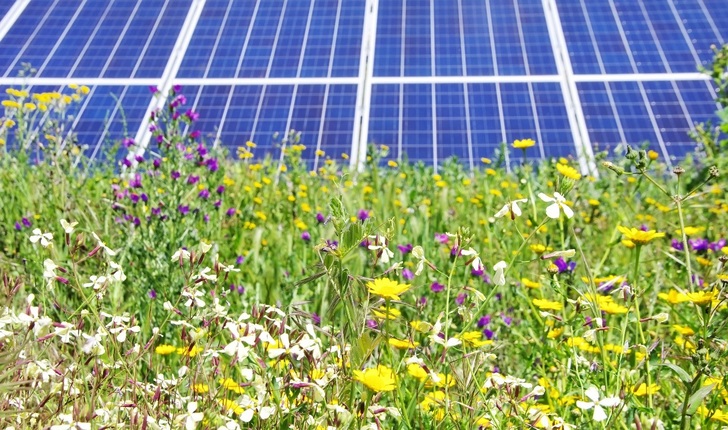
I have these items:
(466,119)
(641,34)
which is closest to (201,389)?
(466,119)

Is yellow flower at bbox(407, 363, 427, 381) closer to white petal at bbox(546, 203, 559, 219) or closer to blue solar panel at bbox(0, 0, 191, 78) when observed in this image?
white petal at bbox(546, 203, 559, 219)

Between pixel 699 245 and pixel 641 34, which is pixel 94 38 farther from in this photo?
pixel 699 245

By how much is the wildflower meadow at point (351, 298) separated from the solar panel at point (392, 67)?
0.59m

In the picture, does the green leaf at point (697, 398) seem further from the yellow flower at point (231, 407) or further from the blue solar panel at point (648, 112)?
the blue solar panel at point (648, 112)

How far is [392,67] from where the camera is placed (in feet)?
26.7

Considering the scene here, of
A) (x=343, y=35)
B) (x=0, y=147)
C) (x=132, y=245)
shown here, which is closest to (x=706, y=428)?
(x=132, y=245)

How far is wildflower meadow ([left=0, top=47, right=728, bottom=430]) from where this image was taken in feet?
4.42

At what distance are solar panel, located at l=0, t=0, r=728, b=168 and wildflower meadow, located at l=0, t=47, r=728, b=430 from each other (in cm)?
59

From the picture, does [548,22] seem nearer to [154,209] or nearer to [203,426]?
[154,209]

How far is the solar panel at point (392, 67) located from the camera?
696 centimetres

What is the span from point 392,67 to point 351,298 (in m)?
7.10

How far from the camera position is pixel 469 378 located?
138 centimetres

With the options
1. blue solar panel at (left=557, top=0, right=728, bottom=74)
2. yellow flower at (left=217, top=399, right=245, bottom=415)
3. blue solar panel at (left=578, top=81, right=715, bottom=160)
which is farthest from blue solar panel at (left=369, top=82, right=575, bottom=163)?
yellow flower at (left=217, top=399, right=245, bottom=415)

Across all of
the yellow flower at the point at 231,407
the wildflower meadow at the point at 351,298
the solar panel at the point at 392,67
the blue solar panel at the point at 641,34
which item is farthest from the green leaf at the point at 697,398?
the blue solar panel at the point at 641,34
